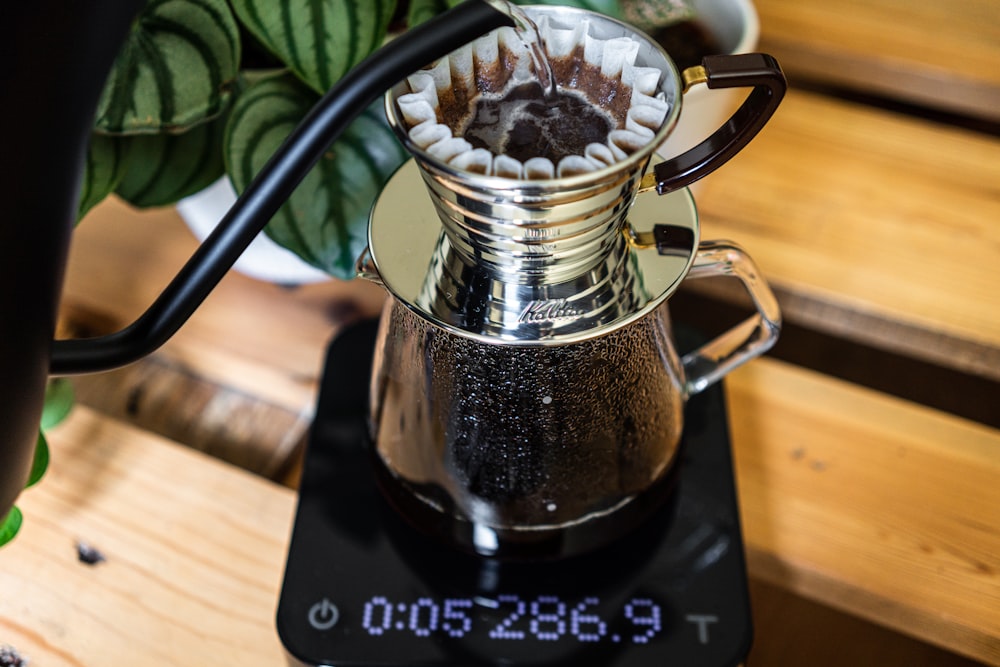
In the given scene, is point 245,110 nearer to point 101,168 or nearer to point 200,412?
point 101,168

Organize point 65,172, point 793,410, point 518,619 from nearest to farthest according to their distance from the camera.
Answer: point 65,172 < point 518,619 < point 793,410

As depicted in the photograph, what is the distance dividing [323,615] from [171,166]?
0.85 ft

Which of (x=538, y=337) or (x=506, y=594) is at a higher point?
(x=538, y=337)

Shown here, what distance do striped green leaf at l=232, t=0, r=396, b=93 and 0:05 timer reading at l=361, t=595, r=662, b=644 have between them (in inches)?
9.9

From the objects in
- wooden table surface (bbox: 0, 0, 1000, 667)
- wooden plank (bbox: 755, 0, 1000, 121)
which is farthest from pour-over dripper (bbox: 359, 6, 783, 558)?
wooden plank (bbox: 755, 0, 1000, 121)

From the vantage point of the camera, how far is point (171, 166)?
18.2 inches

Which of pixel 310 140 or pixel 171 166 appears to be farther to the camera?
pixel 171 166

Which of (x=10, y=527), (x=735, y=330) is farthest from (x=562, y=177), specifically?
(x=10, y=527)

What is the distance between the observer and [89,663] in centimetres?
39

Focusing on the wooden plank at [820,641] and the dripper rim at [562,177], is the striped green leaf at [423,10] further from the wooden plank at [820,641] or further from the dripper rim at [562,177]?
the wooden plank at [820,641]

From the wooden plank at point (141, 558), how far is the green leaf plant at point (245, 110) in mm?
138

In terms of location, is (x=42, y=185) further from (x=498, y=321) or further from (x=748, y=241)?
(x=748, y=241)

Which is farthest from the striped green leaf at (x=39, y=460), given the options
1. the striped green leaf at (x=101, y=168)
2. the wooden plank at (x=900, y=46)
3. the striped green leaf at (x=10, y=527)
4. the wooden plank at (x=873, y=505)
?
the wooden plank at (x=900, y=46)

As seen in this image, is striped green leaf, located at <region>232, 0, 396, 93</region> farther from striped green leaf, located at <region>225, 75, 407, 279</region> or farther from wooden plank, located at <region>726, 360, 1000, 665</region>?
wooden plank, located at <region>726, 360, 1000, 665</region>
